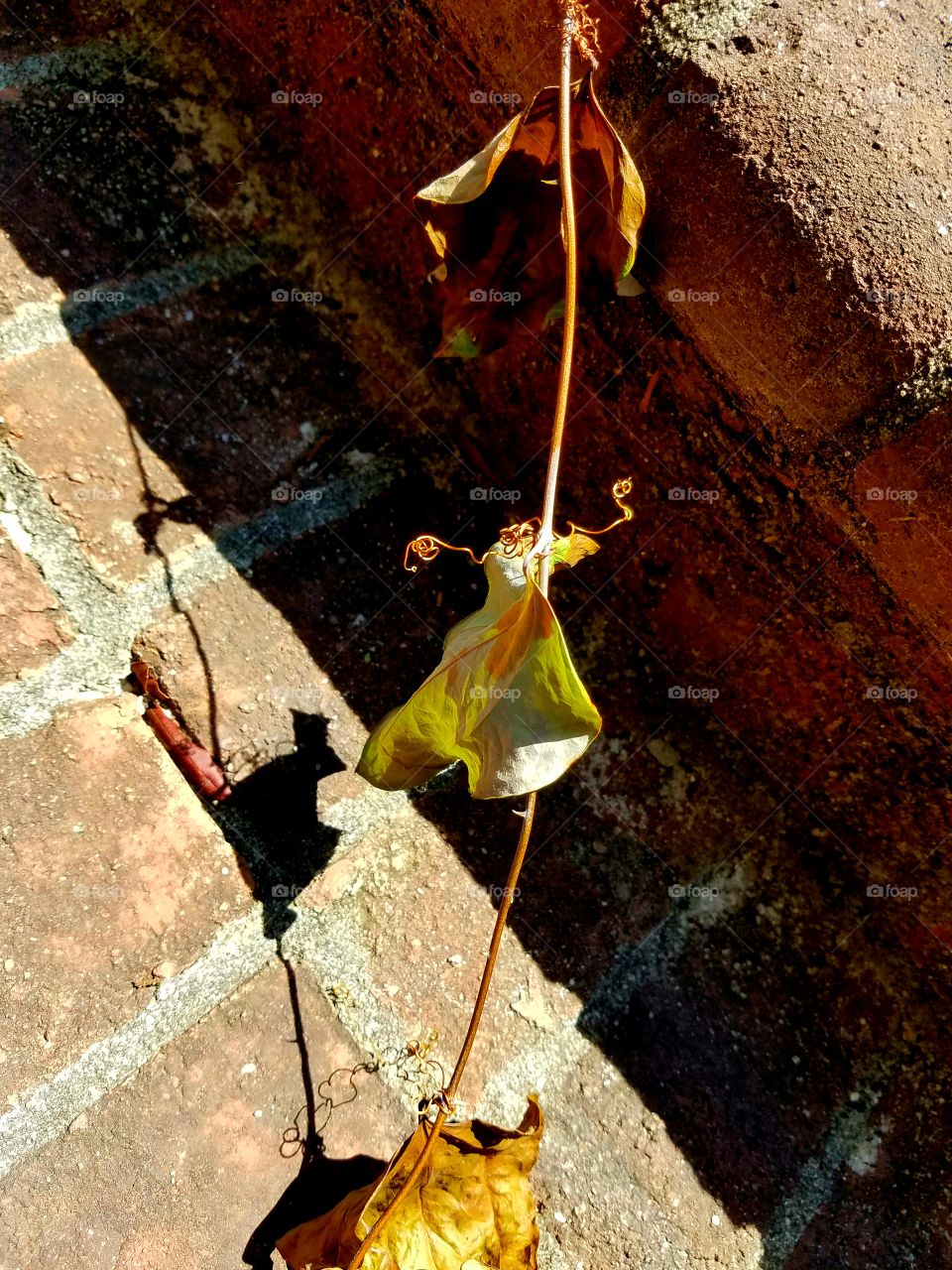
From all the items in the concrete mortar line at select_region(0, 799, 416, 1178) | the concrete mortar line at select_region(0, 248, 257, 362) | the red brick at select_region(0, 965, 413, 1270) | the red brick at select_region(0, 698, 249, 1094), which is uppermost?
the concrete mortar line at select_region(0, 248, 257, 362)

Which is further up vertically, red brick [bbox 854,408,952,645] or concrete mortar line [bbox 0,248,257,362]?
concrete mortar line [bbox 0,248,257,362]

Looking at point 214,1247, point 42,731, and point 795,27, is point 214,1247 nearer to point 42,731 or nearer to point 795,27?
point 42,731

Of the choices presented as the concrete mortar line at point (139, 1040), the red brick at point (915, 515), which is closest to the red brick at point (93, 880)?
the concrete mortar line at point (139, 1040)

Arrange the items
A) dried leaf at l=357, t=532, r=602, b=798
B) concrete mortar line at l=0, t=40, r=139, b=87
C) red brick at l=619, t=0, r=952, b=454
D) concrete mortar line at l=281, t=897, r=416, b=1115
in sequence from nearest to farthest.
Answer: dried leaf at l=357, t=532, r=602, b=798, red brick at l=619, t=0, r=952, b=454, concrete mortar line at l=281, t=897, r=416, b=1115, concrete mortar line at l=0, t=40, r=139, b=87

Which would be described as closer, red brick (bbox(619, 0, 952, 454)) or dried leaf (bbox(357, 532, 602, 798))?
dried leaf (bbox(357, 532, 602, 798))

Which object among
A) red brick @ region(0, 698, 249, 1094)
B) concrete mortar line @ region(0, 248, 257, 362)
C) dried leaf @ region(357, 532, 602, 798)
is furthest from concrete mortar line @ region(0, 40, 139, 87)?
dried leaf @ region(357, 532, 602, 798)

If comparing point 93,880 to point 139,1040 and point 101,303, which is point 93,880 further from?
point 101,303

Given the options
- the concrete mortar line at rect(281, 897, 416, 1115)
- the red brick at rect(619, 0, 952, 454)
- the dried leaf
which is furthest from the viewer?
the concrete mortar line at rect(281, 897, 416, 1115)

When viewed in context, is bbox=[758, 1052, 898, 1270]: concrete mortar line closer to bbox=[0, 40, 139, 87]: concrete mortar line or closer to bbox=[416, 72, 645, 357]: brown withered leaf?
bbox=[416, 72, 645, 357]: brown withered leaf

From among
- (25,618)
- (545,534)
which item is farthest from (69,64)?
(545,534)
